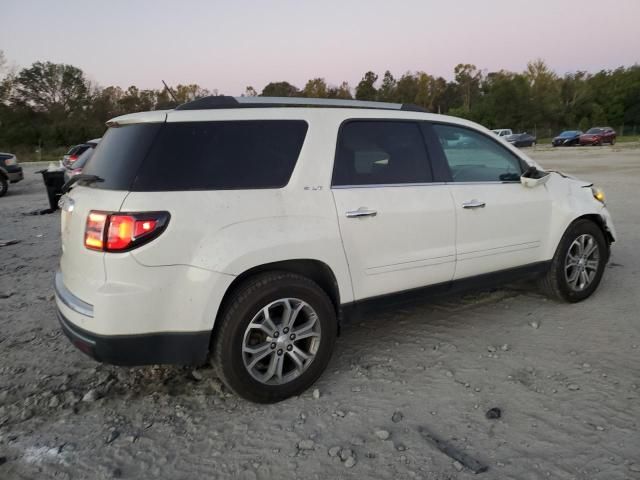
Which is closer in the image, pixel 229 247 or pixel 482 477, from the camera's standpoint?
pixel 482 477

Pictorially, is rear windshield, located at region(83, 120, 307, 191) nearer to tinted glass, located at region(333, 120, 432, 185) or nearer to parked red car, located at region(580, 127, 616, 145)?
tinted glass, located at region(333, 120, 432, 185)

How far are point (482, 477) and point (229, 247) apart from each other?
5.69 ft

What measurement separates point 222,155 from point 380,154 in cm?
116

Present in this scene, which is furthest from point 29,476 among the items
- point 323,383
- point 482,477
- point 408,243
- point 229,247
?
point 408,243

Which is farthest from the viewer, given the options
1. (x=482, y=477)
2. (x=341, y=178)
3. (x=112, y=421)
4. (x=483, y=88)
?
(x=483, y=88)

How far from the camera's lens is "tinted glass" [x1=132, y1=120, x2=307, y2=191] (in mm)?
2660

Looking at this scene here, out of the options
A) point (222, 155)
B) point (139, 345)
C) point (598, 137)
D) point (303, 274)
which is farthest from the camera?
point (598, 137)

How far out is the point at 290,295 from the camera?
9.54 ft

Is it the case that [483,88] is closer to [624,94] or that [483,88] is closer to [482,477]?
[624,94]

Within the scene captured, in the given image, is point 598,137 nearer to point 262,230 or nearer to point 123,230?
point 262,230

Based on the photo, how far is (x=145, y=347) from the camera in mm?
2639

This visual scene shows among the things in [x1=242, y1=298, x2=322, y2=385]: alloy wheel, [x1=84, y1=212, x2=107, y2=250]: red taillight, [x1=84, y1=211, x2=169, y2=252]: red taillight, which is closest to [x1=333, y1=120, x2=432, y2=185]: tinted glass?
[x1=242, y1=298, x2=322, y2=385]: alloy wheel

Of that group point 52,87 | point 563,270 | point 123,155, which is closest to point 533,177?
point 563,270

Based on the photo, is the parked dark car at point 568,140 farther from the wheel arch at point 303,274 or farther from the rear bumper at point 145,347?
the rear bumper at point 145,347
